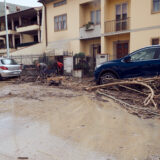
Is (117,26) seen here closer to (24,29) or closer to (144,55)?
(144,55)

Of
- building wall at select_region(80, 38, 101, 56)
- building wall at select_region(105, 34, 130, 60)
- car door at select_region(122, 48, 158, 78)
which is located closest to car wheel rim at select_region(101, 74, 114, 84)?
car door at select_region(122, 48, 158, 78)

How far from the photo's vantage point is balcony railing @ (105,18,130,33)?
1470 centimetres

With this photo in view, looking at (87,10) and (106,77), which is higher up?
(87,10)

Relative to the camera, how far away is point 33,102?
5.72 meters

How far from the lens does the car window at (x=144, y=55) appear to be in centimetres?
644

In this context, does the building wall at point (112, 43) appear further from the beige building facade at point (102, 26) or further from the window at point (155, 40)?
the window at point (155, 40)

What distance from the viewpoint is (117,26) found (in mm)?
15336

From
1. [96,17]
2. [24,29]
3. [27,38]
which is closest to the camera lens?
[96,17]

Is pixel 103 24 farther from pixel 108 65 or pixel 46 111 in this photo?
pixel 46 111

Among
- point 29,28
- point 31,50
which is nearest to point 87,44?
point 31,50

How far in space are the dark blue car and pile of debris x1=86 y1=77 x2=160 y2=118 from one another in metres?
0.33

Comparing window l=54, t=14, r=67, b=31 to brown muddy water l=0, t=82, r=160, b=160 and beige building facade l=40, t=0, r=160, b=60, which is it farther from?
brown muddy water l=0, t=82, r=160, b=160

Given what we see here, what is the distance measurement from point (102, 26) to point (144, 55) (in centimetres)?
1002

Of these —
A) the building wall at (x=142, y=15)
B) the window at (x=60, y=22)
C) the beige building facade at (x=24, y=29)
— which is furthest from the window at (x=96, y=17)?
the beige building facade at (x=24, y=29)
